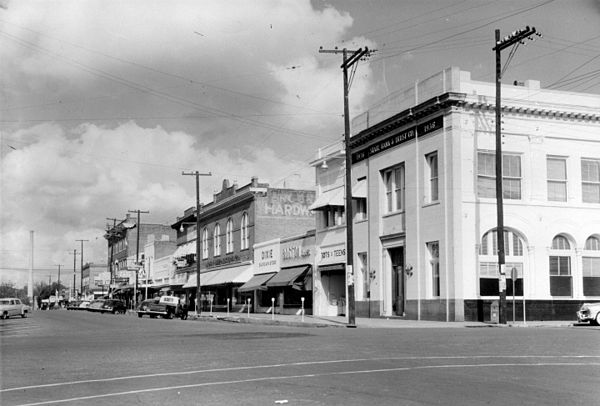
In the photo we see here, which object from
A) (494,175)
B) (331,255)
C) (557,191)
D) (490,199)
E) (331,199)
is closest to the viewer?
(490,199)

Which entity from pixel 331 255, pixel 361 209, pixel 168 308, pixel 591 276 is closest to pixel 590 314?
pixel 591 276

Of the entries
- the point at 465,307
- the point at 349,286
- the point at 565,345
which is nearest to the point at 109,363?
the point at 565,345

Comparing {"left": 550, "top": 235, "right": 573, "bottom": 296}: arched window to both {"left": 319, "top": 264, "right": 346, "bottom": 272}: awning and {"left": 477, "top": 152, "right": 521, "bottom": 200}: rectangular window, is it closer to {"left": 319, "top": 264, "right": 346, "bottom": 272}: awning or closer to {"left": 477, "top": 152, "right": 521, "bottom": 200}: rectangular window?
{"left": 477, "top": 152, "right": 521, "bottom": 200}: rectangular window

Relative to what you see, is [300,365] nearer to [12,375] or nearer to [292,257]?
[12,375]

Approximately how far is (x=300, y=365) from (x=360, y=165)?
30.1 meters

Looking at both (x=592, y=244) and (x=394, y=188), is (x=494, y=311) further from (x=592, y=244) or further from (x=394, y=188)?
(x=394, y=188)

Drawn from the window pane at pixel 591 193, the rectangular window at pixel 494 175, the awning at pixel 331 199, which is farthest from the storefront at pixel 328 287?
the window pane at pixel 591 193

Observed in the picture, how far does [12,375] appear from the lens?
42.9 ft

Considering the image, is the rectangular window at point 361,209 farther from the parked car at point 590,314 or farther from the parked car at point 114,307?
the parked car at point 114,307

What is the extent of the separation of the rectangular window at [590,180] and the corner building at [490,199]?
2.0 inches

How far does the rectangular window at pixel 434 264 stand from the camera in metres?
35.6

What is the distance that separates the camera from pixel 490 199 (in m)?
34.9

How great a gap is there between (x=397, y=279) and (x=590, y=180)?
36.2 feet

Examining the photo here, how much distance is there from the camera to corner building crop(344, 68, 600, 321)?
113 ft
